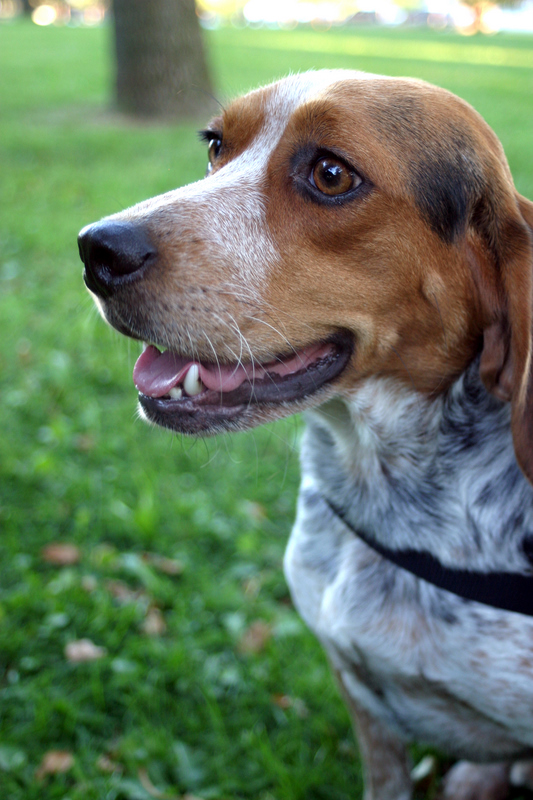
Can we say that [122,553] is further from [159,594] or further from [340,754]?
[340,754]

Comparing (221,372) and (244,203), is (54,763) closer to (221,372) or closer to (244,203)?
(221,372)

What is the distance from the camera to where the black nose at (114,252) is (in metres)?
2.08

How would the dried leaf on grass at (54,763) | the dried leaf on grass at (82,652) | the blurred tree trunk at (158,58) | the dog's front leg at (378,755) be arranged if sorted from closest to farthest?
the dog's front leg at (378,755)
the dried leaf on grass at (54,763)
the dried leaf on grass at (82,652)
the blurred tree trunk at (158,58)

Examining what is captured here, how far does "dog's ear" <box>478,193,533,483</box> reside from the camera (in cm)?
213

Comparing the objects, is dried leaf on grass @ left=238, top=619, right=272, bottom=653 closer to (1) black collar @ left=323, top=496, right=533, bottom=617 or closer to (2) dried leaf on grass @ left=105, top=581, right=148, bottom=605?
(2) dried leaf on grass @ left=105, top=581, right=148, bottom=605

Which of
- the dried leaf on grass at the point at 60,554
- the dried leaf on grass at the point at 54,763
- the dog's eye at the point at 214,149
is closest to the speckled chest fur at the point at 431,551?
the dog's eye at the point at 214,149

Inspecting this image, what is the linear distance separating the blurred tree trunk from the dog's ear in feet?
33.1

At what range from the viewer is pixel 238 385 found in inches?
92.4

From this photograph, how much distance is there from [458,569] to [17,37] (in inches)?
1175

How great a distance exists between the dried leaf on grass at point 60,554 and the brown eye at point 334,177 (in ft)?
8.60

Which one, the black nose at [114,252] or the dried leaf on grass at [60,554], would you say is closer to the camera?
the black nose at [114,252]

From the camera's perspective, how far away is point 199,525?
13.7 feet

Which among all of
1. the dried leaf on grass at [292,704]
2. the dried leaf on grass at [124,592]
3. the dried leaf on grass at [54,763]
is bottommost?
the dried leaf on grass at [292,704]

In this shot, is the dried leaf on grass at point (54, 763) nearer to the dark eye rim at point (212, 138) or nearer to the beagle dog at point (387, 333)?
the beagle dog at point (387, 333)
